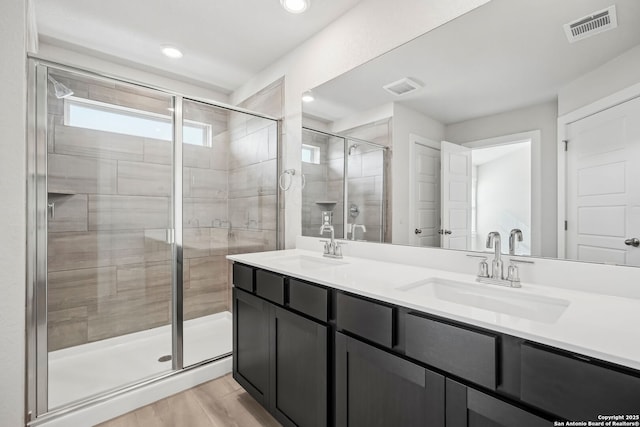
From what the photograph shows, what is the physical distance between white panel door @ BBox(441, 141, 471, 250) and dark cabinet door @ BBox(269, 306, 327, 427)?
2.58 feet

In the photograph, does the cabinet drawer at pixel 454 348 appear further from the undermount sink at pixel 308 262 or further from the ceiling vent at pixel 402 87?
the ceiling vent at pixel 402 87

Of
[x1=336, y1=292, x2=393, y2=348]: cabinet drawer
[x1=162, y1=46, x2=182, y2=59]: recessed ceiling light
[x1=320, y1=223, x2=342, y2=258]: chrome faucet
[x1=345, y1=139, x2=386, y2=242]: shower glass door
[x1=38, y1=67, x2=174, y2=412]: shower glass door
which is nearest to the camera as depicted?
[x1=336, y1=292, x2=393, y2=348]: cabinet drawer

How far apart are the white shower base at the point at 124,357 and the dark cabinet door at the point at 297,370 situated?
1.00m

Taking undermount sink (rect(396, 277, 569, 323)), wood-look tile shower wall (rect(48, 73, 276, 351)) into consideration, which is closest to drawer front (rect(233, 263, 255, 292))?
wood-look tile shower wall (rect(48, 73, 276, 351))

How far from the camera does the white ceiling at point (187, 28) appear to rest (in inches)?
77.9

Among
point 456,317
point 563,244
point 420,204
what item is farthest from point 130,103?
point 563,244

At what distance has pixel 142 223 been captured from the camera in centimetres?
261

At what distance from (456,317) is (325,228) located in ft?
4.38

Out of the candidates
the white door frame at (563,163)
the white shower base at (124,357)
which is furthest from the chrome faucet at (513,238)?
the white shower base at (124,357)

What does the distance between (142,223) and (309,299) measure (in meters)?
1.97

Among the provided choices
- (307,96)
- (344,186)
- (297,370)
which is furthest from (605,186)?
(307,96)

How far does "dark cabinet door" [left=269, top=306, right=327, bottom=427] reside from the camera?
130 cm

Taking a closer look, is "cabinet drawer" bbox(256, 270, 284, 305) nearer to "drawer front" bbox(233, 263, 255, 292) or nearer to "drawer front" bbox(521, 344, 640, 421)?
"drawer front" bbox(233, 263, 255, 292)

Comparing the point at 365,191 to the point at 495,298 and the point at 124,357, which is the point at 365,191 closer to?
the point at 495,298
